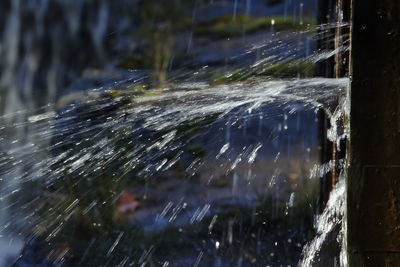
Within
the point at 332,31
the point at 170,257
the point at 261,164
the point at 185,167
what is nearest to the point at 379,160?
the point at 332,31

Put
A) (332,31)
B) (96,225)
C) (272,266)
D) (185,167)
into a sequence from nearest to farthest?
1. (332,31)
2. (272,266)
3. (96,225)
4. (185,167)

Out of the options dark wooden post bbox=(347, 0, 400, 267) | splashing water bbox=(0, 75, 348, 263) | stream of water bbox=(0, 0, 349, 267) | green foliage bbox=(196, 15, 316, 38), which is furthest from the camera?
green foliage bbox=(196, 15, 316, 38)

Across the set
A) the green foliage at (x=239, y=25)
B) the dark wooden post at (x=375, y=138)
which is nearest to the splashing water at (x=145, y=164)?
the green foliage at (x=239, y=25)

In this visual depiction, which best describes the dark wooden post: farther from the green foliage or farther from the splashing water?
the green foliage

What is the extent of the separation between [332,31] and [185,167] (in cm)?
303

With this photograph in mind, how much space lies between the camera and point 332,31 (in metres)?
2.84

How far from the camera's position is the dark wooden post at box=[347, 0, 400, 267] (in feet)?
6.06

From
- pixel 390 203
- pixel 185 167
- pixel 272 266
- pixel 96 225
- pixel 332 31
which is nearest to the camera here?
pixel 390 203

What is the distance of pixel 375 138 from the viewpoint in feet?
6.13

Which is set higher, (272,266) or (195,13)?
(195,13)

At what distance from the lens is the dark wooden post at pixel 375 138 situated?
185cm

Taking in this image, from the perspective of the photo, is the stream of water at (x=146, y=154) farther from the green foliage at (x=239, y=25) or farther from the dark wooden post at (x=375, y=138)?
the dark wooden post at (x=375, y=138)

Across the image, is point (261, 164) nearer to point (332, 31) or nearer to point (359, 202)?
point (332, 31)

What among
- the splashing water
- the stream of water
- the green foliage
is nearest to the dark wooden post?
the stream of water
